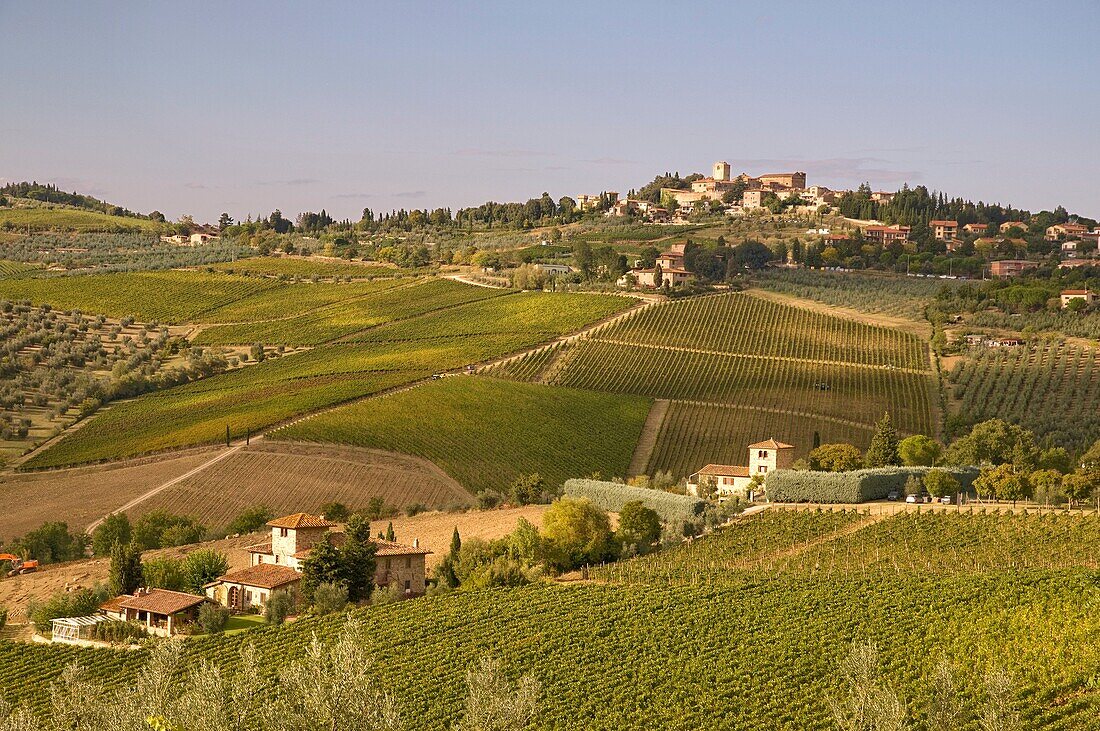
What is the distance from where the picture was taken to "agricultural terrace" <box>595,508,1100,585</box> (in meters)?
37.3

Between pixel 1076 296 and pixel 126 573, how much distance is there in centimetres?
7168

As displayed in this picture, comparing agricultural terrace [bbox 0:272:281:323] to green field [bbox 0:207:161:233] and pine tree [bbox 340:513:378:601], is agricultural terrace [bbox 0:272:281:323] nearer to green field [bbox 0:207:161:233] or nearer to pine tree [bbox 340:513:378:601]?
green field [bbox 0:207:161:233]

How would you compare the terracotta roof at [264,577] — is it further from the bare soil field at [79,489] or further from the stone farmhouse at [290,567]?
the bare soil field at [79,489]

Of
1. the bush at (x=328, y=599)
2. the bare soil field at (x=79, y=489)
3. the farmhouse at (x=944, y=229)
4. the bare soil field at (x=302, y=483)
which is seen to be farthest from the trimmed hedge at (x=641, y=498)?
the farmhouse at (x=944, y=229)

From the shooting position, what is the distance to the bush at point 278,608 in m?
36.7

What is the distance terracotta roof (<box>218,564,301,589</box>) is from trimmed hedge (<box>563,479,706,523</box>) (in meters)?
12.8

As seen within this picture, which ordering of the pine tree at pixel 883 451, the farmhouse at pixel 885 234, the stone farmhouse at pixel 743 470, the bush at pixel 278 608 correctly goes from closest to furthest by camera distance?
the bush at pixel 278 608
the stone farmhouse at pixel 743 470
the pine tree at pixel 883 451
the farmhouse at pixel 885 234

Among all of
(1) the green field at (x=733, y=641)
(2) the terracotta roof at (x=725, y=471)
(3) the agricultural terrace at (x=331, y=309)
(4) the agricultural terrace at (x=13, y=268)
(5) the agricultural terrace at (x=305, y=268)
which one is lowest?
(2) the terracotta roof at (x=725, y=471)

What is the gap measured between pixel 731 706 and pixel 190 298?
267ft

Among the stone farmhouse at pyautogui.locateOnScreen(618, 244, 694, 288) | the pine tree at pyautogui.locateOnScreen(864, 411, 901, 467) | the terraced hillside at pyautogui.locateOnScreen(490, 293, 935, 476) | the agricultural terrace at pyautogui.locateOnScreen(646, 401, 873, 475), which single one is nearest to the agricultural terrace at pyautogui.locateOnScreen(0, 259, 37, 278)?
the stone farmhouse at pyautogui.locateOnScreen(618, 244, 694, 288)

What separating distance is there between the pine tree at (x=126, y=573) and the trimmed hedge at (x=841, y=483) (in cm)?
2216

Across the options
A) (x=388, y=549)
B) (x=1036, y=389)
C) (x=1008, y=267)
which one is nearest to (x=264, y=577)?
(x=388, y=549)

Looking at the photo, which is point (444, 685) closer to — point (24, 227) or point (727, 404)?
point (727, 404)

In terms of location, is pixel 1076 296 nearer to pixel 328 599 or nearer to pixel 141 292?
pixel 328 599
